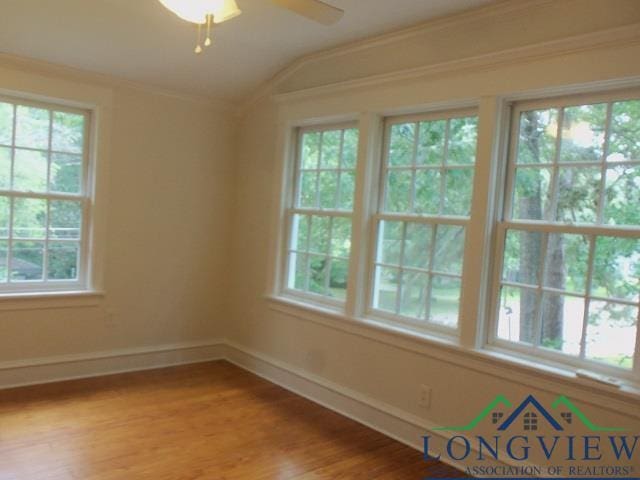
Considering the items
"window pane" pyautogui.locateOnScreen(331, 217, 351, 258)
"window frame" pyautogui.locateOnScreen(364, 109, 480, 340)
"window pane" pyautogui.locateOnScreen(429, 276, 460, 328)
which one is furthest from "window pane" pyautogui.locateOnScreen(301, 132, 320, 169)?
"window pane" pyautogui.locateOnScreen(429, 276, 460, 328)

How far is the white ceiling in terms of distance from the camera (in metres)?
3.03

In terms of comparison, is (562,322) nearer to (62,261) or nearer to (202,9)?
(202,9)

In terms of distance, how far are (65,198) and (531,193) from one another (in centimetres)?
319

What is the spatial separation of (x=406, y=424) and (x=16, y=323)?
2738 mm

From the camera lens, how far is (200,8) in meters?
1.74

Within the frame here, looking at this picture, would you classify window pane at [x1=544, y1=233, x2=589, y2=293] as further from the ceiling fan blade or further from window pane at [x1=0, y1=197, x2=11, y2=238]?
window pane at [x1=0, y1=197, x2=11, y2=238]

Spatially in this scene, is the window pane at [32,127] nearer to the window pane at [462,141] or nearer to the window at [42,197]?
the window at [42,197]

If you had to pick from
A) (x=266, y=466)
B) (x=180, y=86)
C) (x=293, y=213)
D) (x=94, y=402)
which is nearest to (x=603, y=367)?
(x=266, y=466)

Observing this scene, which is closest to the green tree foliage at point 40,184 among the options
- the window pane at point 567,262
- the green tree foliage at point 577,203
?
the green tree foliage at point 577,203

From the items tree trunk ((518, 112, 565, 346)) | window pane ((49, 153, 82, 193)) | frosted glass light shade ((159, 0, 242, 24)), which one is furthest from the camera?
window pane ((49, 153, 82, 193))

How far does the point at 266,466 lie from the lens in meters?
2.74

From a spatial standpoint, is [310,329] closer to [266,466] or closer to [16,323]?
[266,466]

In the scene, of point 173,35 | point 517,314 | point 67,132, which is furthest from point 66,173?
point 517,314

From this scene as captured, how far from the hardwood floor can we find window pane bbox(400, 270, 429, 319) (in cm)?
78
